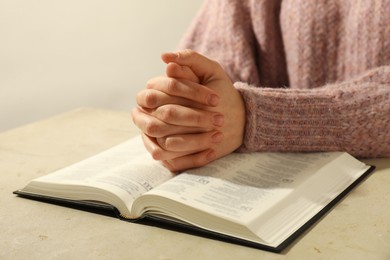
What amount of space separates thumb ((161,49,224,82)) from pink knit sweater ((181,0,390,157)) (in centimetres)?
5

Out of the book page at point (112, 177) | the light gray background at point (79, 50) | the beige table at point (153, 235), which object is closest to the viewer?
the beige table at point (153, 235)

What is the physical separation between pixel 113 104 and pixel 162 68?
7.0 inches

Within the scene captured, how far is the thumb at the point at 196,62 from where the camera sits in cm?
78

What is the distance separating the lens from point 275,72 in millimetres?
1136

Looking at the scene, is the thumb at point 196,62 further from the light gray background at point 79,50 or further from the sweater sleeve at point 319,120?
the light gray background at point 79,50

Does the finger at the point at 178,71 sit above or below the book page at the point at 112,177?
above

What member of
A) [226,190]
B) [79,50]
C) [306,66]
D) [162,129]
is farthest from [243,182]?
[79,50]

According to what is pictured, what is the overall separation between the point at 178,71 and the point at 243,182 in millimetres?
187

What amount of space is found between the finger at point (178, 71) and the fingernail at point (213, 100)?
0.17ft

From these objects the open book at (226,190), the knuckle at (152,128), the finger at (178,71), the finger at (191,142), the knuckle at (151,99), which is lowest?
the open book at (226,190)

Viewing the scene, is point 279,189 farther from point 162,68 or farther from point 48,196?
Answer: point 162,68

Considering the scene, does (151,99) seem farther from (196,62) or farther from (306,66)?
(306,66)

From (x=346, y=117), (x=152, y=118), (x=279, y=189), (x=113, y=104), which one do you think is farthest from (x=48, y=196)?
(x=113, y=104)

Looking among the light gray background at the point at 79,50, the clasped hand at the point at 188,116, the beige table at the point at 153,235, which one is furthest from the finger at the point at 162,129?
the light gray background at the point at 79,50
